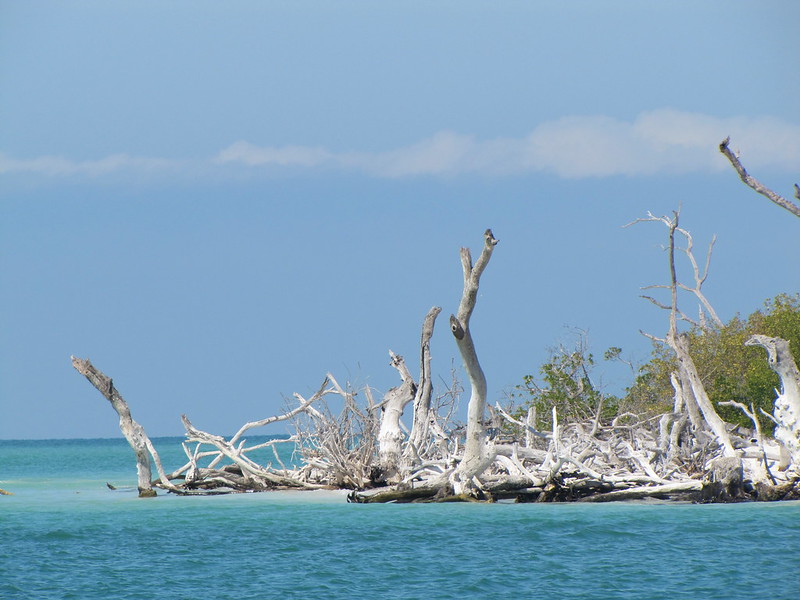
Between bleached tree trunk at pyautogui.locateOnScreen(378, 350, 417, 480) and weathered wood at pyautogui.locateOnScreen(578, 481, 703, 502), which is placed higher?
bleached tree trunk at pyautogui.locateOnScreen(378, 350, 417, 480)

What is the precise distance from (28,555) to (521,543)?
285 inches

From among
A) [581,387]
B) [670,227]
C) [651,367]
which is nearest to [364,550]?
[670,227]

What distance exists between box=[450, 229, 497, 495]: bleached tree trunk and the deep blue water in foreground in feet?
2.24

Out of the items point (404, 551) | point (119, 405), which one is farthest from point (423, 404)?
point (404, 551)

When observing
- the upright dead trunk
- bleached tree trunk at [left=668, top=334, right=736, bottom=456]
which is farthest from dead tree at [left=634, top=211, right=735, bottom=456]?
the upright dead trunk

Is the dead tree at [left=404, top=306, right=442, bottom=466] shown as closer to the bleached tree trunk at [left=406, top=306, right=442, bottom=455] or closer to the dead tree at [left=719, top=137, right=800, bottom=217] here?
the bleached tree trunk at [left=406, top=306, right=442, bottom=455]

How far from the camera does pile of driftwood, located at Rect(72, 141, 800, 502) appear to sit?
59.1ft

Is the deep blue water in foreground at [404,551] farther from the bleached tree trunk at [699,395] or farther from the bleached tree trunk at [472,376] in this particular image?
the bleached tree trunk at [699,395]

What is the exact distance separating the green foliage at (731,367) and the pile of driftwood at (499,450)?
113 centimetres

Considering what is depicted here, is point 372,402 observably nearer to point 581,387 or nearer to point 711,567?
point 581,387

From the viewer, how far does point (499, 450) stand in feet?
63.4

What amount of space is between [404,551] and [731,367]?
12143 mm

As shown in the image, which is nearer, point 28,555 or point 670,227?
point 28,555

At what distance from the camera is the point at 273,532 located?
1719 centimetres
